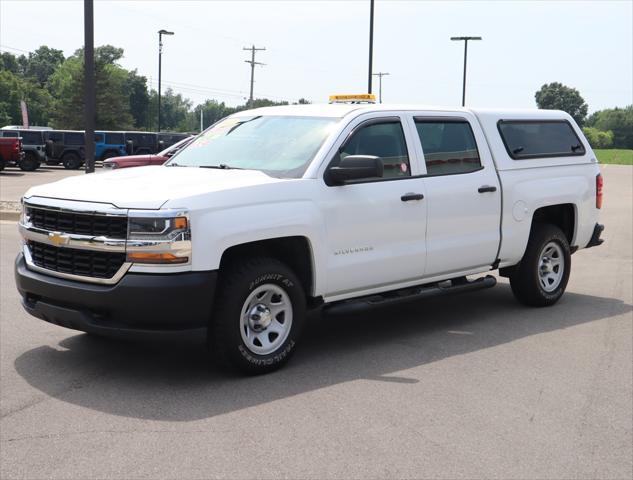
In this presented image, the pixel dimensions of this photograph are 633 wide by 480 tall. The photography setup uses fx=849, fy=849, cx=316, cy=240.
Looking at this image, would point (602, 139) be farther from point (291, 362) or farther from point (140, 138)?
point (291, 362)

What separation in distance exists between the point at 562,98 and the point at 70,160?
12841 cm

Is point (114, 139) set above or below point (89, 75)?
below

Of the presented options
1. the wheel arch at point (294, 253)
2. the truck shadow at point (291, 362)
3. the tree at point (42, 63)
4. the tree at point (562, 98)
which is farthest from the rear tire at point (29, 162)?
the tree at point (42, 63)

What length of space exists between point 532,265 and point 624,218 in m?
11.5

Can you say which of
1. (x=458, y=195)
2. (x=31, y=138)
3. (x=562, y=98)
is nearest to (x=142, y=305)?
(x=458, y=195)

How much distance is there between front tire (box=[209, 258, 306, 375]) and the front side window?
1.29m

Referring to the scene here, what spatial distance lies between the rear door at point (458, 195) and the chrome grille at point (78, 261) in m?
2.76

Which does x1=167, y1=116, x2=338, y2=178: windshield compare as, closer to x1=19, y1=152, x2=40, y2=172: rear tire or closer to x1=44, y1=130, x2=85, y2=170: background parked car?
x1=19, y1=152, x2=40, y2=172: rear tire

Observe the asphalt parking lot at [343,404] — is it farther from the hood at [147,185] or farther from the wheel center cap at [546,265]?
the hood at [147,185]

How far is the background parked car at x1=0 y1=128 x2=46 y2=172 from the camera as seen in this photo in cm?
3572

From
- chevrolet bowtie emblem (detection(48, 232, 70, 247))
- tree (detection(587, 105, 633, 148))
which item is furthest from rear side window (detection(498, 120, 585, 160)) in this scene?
tree (detection(587, 105, 633, 148))

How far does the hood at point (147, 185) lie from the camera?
18.2 ft

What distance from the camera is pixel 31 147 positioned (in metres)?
35.9

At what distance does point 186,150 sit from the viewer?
736cm
